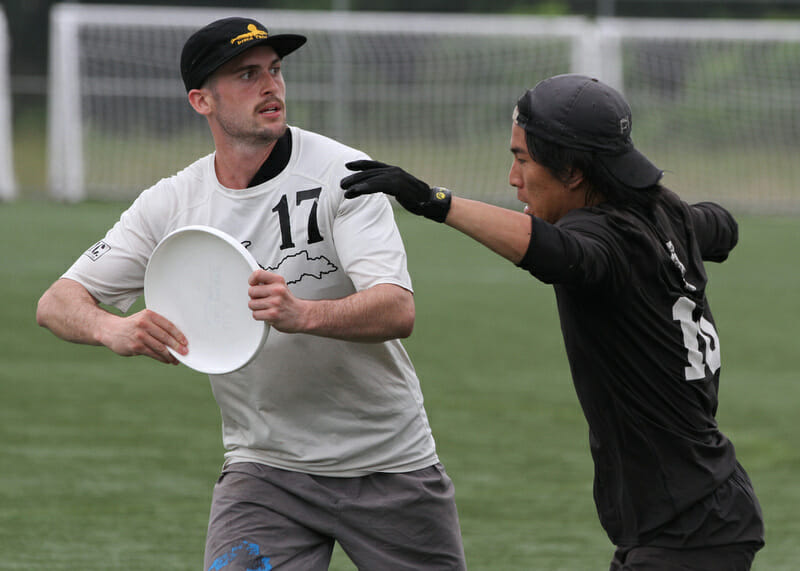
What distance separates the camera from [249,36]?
4.04 m

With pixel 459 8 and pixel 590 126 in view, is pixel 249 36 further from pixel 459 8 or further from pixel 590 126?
pixel 459 8

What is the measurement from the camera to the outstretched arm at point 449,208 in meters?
3.27

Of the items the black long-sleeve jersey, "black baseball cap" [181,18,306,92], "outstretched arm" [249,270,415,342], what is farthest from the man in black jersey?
"black baseball cap" [181,18,306,92]

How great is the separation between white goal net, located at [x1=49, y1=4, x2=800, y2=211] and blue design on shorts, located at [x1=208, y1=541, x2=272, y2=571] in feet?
70.9

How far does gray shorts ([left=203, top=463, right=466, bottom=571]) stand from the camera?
4043 millimetres

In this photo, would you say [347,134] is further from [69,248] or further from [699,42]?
[69,248]

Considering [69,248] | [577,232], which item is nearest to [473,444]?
[577,232]

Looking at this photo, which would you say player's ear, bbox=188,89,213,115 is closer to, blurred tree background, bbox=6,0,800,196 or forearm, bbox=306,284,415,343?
forearm, bbox=306,284,415,343

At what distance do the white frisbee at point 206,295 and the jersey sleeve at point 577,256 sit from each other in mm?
795

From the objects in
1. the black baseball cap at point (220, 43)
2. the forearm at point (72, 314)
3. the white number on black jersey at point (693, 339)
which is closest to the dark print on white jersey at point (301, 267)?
the forearm at point (72, 314)

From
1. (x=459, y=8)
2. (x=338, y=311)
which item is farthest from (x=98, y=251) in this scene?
(x=459, y=8)

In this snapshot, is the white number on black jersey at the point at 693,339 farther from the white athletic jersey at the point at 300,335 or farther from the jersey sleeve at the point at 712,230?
the white athletic jersey at the point at 300,335

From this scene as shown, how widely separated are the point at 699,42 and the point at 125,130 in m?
11.6

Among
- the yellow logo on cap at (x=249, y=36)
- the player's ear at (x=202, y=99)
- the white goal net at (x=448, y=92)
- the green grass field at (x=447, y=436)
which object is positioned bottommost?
the white goal net at (x=448, y=92)
